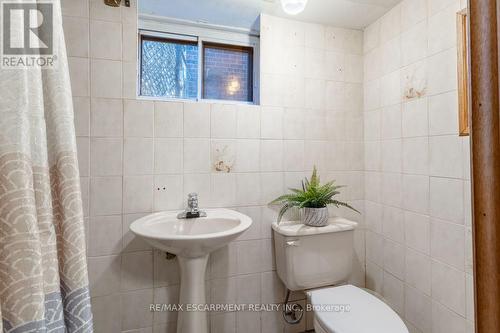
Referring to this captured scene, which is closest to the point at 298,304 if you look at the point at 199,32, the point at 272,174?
the point at 272,174

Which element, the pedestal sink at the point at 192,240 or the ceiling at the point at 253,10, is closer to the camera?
the pedestal sink at the point at 192,240

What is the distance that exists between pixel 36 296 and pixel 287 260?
1.16 metres

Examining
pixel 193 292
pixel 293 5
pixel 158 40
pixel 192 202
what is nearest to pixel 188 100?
pixel 158 40

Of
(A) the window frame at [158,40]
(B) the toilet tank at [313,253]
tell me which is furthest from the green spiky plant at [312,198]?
(A) the window frame at [158,40]

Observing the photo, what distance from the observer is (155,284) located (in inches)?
54.2

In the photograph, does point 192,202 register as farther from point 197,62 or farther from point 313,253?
point 197,62

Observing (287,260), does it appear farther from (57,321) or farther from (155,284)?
(57,321)

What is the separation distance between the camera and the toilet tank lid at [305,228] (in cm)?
139

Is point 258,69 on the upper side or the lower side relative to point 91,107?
upper

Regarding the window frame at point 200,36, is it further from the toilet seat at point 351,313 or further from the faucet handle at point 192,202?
the toilet seat at point 351,313

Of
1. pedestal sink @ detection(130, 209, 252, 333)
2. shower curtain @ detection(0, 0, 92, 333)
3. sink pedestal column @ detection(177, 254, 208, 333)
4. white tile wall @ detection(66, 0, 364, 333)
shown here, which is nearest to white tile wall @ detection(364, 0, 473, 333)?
white tile wall @ detection(66, 0, 364, 333)

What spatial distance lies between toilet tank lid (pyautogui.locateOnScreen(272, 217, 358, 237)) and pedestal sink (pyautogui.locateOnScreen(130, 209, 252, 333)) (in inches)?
10.5

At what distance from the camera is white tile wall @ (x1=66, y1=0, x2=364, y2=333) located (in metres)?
1.30

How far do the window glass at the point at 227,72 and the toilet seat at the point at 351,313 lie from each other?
123 cm
